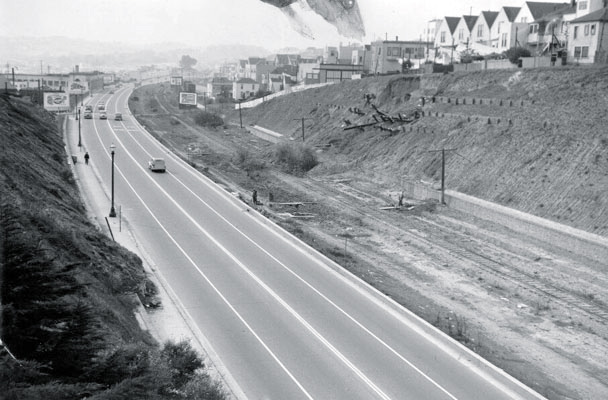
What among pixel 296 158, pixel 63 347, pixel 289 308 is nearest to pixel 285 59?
pixel 296 158

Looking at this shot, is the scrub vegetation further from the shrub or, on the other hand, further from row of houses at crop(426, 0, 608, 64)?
the shrub

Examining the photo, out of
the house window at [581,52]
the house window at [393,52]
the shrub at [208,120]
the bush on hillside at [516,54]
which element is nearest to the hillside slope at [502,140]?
the bush on hillside at [516,54]

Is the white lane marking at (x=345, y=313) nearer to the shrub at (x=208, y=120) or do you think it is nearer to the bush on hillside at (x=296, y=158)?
the bush on hillside at (x=296, y=158)

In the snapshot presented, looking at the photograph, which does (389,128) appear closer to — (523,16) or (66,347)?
(523,16)

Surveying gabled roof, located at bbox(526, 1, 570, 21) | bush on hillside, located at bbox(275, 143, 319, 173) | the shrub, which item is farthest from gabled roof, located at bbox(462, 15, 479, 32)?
the shrub

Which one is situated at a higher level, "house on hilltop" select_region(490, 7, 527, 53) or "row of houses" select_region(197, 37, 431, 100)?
"house on hilltop" select_region(490, 7, 527, 53)

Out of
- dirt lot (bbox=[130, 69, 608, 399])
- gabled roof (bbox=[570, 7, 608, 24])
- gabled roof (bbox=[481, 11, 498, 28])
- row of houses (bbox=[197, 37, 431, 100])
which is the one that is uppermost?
gabled roof (bbox=[481, 11, 498, 28])
